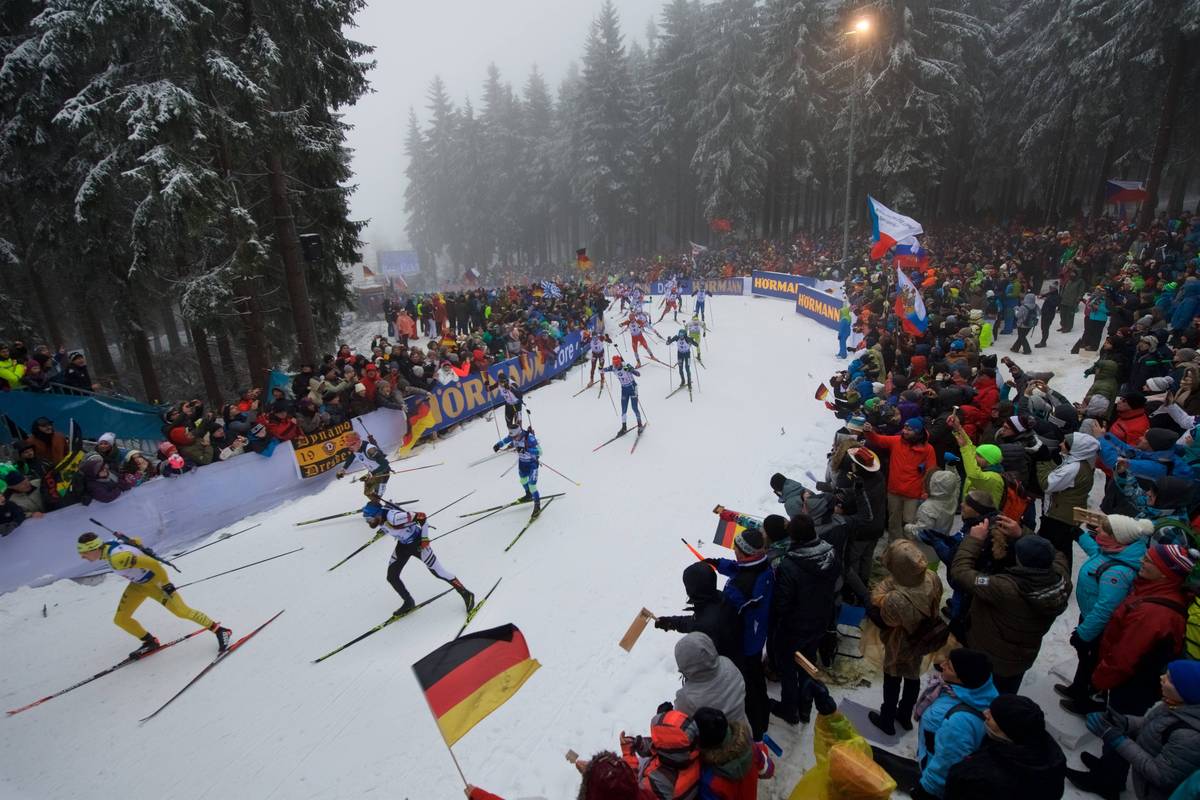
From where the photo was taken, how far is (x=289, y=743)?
20.0ft

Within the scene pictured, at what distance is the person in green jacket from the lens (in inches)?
227

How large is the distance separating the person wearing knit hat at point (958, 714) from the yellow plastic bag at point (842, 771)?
342 mm

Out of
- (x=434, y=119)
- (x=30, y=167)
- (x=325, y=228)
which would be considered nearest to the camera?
(x=30, y=167)

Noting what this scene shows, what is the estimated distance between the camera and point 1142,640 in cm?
388

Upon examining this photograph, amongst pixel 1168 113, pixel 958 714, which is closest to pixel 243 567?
pixel 958 714

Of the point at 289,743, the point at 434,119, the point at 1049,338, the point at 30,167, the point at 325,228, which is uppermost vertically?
the point at 434,119

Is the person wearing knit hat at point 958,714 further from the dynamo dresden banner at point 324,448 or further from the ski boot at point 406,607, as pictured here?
the dynamo dresden banner at point 324,448

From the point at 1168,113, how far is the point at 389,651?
29.6 m

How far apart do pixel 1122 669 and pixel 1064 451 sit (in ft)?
8.97

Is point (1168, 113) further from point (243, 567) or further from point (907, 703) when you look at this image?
point (243, 567)

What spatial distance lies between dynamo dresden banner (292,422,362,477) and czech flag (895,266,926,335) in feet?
40.7

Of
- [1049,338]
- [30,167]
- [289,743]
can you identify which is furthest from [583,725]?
[30,167]

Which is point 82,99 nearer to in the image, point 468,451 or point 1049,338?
point 468,451

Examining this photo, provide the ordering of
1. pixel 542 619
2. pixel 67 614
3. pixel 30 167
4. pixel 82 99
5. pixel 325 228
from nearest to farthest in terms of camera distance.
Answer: pixel 542 619
pixel 67 614
pixel 82 99
pixel 30 167
pixel 325 228
